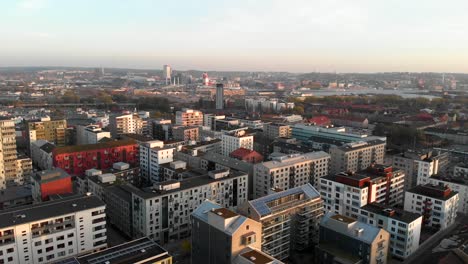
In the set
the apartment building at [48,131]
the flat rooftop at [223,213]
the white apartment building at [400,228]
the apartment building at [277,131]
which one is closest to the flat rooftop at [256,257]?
the flat rooftop at [223,213]

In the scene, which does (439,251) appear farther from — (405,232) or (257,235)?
(257,235)

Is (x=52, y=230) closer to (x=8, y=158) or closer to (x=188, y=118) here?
(x=8, y=158)

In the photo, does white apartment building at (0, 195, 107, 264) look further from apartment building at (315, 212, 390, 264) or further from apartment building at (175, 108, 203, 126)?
apartment building at (175, 108, 203, 126)

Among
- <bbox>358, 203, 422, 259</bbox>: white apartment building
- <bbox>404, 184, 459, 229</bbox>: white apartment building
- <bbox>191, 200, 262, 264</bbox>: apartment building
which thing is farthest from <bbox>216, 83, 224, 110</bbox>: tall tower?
<bbox>191, 200, 262, 264</bbox>: apartment building

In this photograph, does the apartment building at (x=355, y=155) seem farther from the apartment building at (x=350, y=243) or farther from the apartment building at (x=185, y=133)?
the apartment building at (x=185, y=133)

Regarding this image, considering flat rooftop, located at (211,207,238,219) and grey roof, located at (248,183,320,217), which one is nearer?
flat rooftop, located at (211,207,238,219)

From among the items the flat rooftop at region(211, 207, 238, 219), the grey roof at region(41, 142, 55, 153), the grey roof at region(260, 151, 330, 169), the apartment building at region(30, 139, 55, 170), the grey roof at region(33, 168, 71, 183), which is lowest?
the apartment building at region(30, 139, 55, 170)

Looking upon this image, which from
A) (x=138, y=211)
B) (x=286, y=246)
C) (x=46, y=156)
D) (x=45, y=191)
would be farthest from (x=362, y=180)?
(x=46, y=156)
